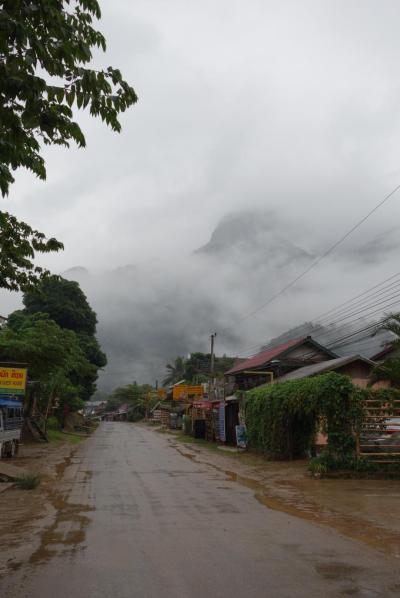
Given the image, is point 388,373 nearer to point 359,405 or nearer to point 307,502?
point 359,405

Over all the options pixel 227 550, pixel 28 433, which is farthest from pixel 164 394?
pixel 227 550

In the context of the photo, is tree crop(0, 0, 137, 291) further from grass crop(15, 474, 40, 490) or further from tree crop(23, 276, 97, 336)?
tree crop(23, 276, 97, 336)

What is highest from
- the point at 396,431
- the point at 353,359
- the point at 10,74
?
the point at 353,359

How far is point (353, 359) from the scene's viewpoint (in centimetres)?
2917

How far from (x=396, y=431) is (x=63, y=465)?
40.0 ft

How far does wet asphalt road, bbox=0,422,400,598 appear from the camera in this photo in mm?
5336

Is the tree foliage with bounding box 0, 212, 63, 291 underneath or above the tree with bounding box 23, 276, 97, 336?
underneath

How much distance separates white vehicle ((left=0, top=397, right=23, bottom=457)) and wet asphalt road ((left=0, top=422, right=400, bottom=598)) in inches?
399

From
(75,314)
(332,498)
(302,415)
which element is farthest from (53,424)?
(332,498)

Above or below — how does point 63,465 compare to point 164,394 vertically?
below

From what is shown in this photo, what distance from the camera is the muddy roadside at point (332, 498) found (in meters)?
8.45

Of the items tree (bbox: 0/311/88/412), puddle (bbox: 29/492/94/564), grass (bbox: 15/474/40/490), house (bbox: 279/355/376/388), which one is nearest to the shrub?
tree (bbox: 0/311/88/412)

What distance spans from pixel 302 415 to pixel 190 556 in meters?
16.0

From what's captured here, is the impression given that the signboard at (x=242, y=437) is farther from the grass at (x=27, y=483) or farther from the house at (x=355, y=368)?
the grass at (x=27, y=483)
